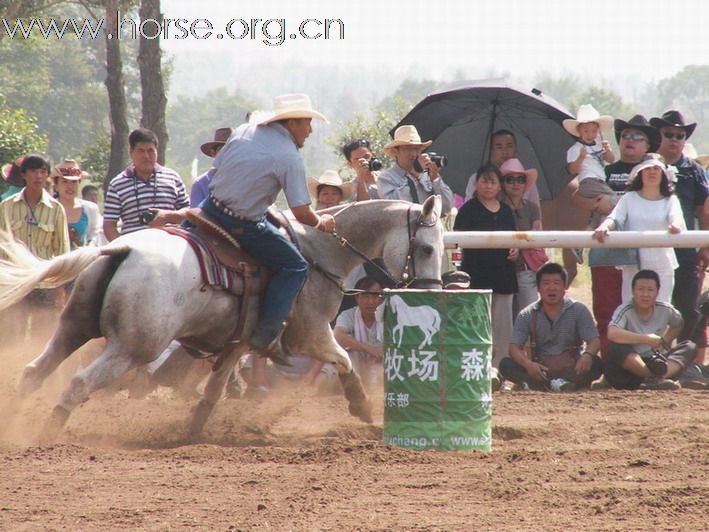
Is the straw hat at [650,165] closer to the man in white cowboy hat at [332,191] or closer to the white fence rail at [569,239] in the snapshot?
the white fence rail at [569,239]

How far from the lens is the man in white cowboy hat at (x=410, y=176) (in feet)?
34.2

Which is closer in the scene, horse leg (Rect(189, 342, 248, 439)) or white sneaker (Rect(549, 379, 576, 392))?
horse leg (Rect(189, 342, 248, 439))

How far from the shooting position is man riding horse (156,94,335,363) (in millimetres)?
7613

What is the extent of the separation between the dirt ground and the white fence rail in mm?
1694

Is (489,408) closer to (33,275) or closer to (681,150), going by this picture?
(33,275)

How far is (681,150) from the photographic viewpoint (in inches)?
460

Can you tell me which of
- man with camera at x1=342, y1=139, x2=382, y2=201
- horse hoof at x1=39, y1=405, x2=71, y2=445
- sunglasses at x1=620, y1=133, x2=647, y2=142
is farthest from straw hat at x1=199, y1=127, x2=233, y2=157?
sunglasses at x1=620, y1=133, x2=647, y2=142

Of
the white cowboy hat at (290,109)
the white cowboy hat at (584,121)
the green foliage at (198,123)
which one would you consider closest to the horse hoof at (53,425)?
the white cowboy hat at (290,109)

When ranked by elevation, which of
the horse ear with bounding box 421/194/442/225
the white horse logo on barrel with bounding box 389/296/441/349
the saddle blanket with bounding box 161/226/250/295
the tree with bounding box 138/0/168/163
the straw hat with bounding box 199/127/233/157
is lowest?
the white horse logo on barrel with bounding box 389/296/441/349

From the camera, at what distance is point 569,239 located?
10.5 metres

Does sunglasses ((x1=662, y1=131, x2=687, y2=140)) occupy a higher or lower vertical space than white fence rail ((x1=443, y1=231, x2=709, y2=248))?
higher

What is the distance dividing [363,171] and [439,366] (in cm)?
384

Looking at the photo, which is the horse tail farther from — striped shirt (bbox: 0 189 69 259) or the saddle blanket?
striped shirt (bbox: 0 189 69 259)

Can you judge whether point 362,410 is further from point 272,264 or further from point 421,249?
point 272,264
